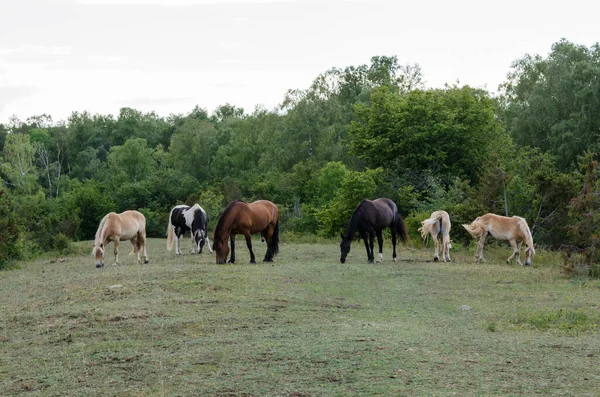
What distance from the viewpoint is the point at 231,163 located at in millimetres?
65938

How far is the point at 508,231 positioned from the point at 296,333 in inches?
533

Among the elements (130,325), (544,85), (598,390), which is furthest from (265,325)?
(544,85)


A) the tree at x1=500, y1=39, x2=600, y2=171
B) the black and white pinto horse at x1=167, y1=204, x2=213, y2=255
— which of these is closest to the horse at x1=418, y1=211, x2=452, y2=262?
the black and white pinto horse at x1=167, y1=204, x2=213, y2=255

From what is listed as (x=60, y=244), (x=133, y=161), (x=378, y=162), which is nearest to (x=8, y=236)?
(x=60, y=244)

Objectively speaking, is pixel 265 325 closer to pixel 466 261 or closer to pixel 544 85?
pixel 466 261

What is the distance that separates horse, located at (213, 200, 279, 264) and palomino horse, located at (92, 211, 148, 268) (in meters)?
2.81

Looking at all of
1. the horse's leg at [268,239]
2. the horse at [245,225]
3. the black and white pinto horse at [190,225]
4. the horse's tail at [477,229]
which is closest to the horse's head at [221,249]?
the horse at [245,225]

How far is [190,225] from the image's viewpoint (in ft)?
82.0

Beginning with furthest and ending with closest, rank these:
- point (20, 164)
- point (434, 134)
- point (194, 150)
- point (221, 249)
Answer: point (20, 164), point (194, 150), point (434, 134), point (221, 249)

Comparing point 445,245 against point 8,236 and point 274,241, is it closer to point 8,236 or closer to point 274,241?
point 274,241

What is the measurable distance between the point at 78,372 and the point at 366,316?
5454mm

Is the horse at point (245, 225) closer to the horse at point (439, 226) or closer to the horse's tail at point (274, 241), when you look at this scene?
the horse's tail at point (274, 241)

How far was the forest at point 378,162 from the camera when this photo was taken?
27.6 metres

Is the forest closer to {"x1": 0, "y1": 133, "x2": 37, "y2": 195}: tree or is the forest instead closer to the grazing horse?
{"x1": 0, "y1": 133, "x2": 37, "y2": 195}: tree
